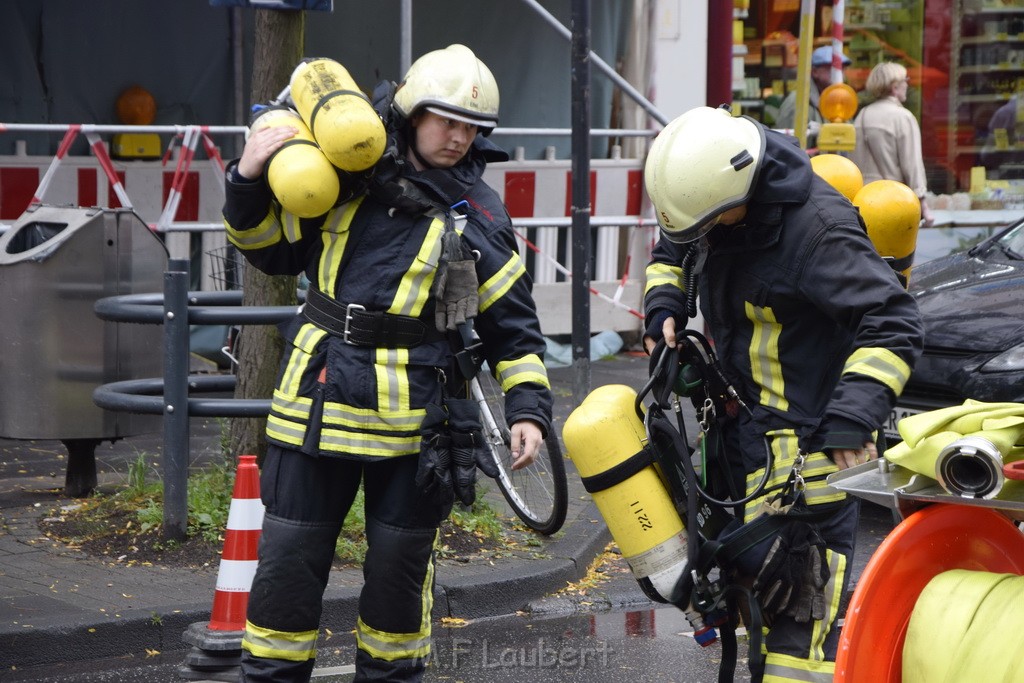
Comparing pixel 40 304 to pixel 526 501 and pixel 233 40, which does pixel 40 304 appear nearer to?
pixel 526 501

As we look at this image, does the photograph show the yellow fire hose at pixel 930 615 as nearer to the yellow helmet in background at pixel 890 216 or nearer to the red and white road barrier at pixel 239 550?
the yellow helmet in background at pixel 890 216

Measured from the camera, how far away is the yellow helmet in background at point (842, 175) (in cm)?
439

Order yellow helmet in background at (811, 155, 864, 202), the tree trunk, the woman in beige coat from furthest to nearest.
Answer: the woman in beige coat → the tree trunk → yellow helmet in background at (811, 155, 864, 202)

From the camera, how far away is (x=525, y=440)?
151 inches

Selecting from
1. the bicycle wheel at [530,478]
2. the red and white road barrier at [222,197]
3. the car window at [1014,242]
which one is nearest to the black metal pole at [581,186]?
the bicycle wheel at [530,478]

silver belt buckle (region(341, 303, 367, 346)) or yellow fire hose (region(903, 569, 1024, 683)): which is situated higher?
silver belt buckle (region(341, 303, 367, 346))

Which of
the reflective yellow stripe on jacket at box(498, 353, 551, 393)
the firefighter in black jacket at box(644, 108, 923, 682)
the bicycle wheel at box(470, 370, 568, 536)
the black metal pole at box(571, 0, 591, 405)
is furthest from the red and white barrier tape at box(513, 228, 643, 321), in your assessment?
the firefighter in black jacket at box(644, 108, 923, 682)

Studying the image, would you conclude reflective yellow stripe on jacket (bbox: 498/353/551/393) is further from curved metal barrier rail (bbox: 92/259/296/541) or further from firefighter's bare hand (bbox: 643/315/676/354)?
curved metal barrier rail (bbox: 92/259/296/541)

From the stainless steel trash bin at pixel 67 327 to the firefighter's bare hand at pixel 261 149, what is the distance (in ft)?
8.69

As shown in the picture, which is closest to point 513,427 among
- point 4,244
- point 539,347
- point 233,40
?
point 539,347

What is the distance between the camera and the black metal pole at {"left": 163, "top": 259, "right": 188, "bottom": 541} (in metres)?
5.37

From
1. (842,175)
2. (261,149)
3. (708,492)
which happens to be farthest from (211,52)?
(708,492)

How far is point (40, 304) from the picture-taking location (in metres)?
6.10

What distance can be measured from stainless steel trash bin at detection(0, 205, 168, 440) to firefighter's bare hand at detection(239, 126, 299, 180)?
2650 mm
